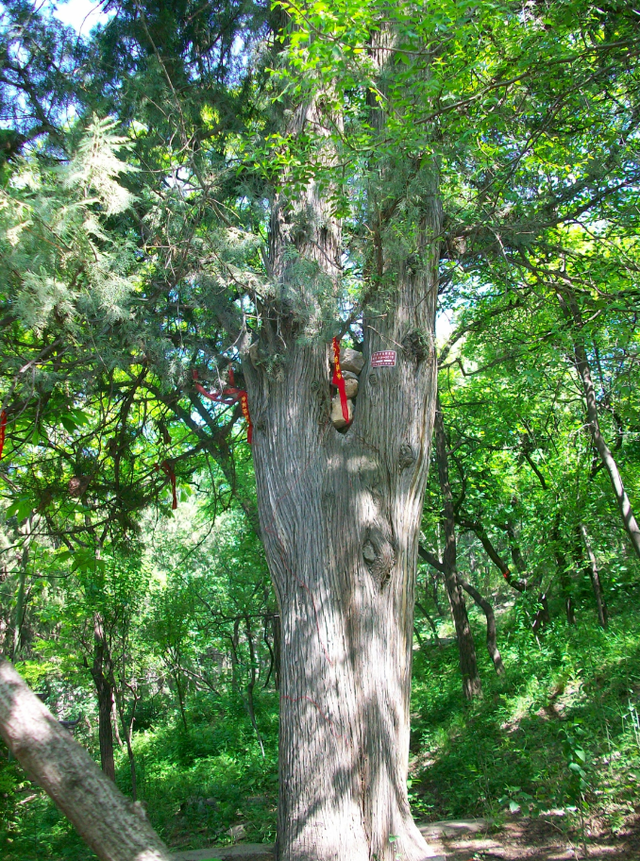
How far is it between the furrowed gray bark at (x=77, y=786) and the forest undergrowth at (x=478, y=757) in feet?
8.99

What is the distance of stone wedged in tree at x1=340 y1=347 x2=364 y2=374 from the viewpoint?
15.2 ft

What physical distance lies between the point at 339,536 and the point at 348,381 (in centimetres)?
118

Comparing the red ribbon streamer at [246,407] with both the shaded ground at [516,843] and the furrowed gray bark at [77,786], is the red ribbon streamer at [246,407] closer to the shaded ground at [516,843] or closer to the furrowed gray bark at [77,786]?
the furrowed gray bark at [77,786]

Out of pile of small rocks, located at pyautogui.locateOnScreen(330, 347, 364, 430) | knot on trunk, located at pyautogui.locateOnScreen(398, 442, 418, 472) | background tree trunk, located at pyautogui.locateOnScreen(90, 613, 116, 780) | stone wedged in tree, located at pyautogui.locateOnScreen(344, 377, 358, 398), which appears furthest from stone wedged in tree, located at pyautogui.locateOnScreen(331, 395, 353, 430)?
background tree trunk, located at pyautogui.locateOnScreen(90, 613, 116, 780)

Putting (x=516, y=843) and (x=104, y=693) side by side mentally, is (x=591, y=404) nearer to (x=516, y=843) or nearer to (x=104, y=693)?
(x=516, y=843)

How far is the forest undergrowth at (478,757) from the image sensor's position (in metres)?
4.70

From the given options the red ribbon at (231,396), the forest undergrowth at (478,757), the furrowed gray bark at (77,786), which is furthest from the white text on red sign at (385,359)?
the furrowed gray bark at (77,786)

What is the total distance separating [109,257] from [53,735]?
288cm

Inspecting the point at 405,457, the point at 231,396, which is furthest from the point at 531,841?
the point at 231,396

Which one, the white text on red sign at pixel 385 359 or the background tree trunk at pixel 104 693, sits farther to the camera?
the background tree trunk at pixel 104 693

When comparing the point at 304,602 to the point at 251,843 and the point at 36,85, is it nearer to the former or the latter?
the point at 251,843

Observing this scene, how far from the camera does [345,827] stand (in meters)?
3.43

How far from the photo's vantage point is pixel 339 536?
401 centimetres

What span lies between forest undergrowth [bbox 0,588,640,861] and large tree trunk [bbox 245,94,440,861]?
1158mm
